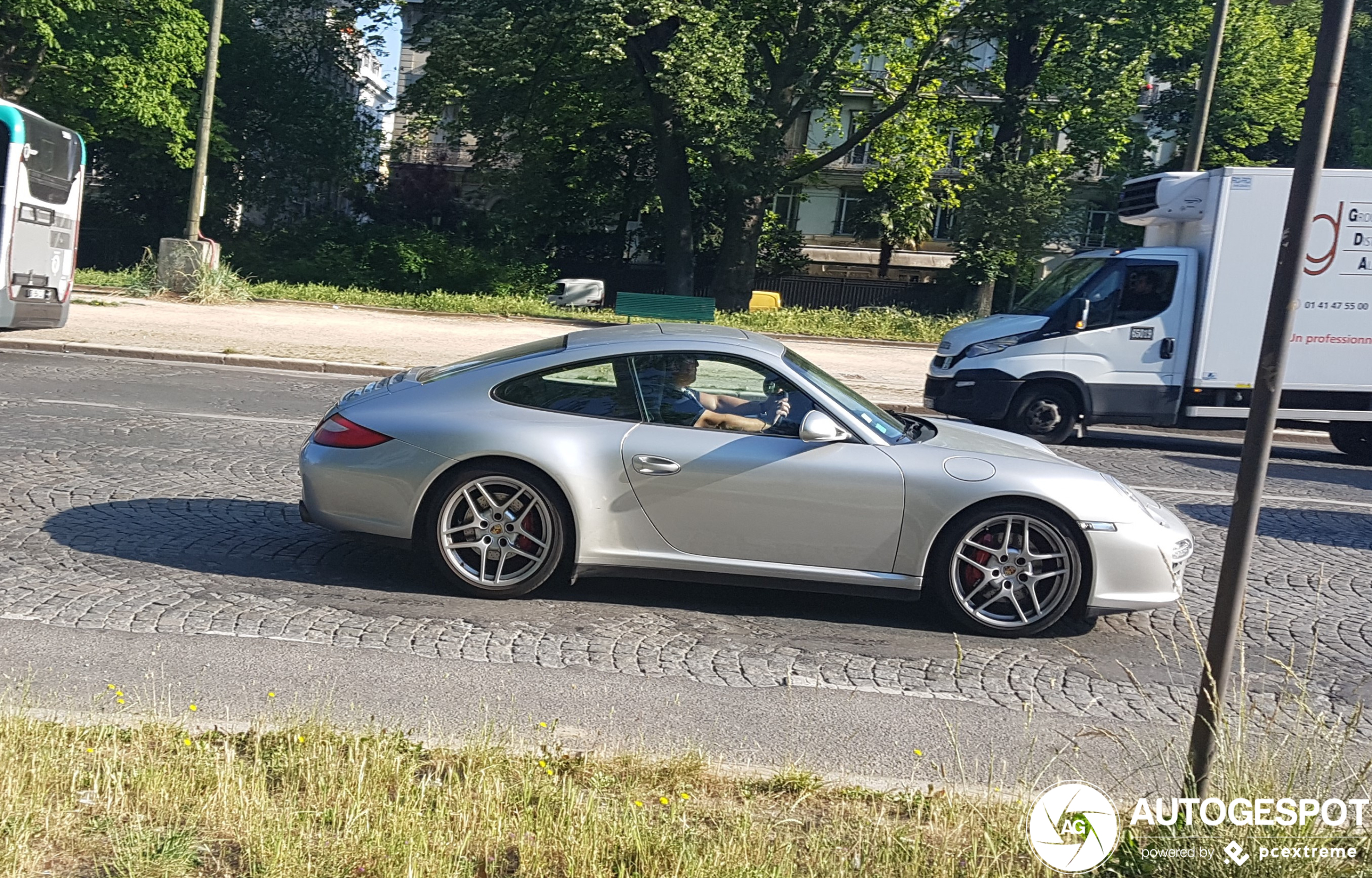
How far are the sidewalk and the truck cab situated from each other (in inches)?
122

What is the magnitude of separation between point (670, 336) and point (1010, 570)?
2.07 meters

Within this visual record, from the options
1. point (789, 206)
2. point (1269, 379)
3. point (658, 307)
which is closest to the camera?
point (1269, 379)

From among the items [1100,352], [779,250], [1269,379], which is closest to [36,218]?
[1100,352]

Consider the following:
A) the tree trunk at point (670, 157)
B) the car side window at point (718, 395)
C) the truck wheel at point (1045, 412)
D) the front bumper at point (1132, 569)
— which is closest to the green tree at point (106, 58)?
the tree trunk at point (670, 157)

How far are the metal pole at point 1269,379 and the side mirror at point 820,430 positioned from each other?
2.63m

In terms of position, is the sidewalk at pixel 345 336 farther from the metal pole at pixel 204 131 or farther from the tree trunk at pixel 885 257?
the tree trunk at pixel 885 257

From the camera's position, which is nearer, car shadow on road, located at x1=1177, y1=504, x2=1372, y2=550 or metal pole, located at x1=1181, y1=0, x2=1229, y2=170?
car shadow on road, located at x1=1177, y1=504, x2=1372, y2=550

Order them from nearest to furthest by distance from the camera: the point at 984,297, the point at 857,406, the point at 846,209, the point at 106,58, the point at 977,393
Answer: the point at 857,406
the point at 977,393
the point at 106,58
the point at 984,297
the point at 846,209

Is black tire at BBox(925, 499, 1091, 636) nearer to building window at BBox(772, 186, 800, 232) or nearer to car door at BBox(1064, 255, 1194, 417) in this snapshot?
car door at BBox(1064, 255, 1194, 417)

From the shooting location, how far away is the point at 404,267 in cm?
3372

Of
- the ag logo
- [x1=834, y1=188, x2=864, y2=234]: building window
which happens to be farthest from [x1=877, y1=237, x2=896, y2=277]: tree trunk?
the ag logo

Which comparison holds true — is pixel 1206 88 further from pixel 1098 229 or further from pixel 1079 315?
pixel 1098 229

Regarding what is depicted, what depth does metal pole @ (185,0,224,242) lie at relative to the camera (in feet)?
79.7

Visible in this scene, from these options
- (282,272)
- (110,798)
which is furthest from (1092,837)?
(282,272)
